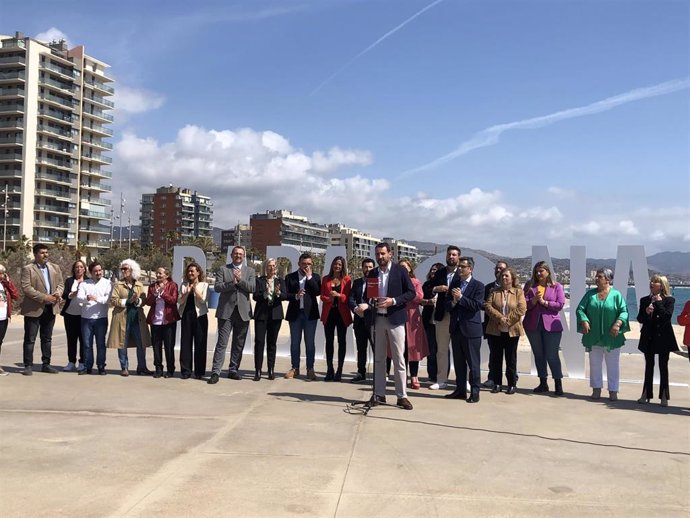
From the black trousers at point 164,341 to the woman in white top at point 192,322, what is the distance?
0.17 metres

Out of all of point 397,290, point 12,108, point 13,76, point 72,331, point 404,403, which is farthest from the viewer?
point 13,76

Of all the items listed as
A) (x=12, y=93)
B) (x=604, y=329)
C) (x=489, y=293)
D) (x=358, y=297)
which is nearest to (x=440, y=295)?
(x=489, y=293)

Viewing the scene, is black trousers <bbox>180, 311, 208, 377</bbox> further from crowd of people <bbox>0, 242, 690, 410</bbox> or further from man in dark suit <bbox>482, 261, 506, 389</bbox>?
man in dark suit <bbox>482, 261, 506, 389</bbox>

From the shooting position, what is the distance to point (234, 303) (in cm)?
913

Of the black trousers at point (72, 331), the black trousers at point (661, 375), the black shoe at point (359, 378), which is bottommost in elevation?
the black shoe at point (359, 378)

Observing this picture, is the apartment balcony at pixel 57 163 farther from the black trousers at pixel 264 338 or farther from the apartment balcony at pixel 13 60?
the black trousers at pixel 264 338

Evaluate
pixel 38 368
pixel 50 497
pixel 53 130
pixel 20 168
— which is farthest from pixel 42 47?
pixel 50 497

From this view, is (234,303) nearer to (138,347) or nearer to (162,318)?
(162,318)

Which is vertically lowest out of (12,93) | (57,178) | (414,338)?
(414,338)

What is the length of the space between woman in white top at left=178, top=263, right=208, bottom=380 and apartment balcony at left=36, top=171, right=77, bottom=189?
86.5 m

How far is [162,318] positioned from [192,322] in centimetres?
47

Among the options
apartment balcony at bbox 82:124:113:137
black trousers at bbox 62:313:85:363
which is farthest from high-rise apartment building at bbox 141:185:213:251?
black trousers at bbox 62:313:85:363

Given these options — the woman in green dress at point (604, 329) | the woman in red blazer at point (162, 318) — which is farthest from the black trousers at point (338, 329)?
the woman in green dress at point (604, 329)

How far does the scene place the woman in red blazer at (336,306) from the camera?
9250 millimetres
